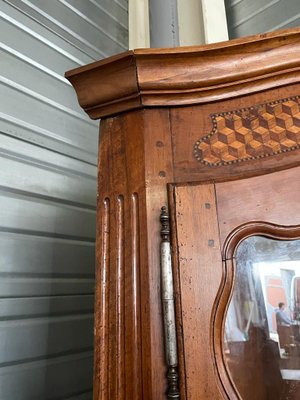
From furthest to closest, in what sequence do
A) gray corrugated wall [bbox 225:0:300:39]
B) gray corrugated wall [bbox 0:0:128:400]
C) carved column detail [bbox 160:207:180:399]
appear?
gray corrugated wall [bbox 225:0:300:39] → gray corrugated wall [bbox 0:0:128:400] → carved column detail [bbox 160:207:180:399]

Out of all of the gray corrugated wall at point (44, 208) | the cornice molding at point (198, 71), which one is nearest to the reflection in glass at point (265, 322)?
the cornice molding at point (198, 71)

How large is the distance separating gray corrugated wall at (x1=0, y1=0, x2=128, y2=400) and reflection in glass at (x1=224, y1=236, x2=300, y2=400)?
2.16ft

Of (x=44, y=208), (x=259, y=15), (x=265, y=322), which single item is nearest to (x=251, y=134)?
(x=265, y=322)

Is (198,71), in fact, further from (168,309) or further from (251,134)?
(168,309)

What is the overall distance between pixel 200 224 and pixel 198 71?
0.92ft

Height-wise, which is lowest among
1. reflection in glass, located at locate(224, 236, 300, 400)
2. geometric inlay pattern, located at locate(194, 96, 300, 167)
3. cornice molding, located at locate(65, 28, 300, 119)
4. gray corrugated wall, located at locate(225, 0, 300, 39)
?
reflection in glass, located at locate(224, 236, 300, 400)

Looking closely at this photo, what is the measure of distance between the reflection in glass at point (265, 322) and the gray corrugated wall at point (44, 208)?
0.66m

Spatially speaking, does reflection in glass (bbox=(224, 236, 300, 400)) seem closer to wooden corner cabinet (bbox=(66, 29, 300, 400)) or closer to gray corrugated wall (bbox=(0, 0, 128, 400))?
wooden corner cabinet (bbox=(66, 29, 300, 400))

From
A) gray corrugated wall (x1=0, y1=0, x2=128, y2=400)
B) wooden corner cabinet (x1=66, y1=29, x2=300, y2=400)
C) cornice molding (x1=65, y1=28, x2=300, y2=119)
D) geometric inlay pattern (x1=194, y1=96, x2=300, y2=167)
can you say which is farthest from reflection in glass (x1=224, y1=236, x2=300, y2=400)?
gray corrugated wall (x1=0, y1=0, x2=128, y2=400)

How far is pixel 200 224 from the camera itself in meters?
0.59

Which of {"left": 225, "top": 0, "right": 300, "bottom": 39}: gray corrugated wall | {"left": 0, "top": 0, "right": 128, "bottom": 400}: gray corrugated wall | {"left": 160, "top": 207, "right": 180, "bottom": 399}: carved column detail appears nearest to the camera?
{"left": 160, "top": 207, "right": 180, "bottom": 399}: carved column detail

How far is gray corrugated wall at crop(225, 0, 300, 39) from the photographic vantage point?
1.28 metres

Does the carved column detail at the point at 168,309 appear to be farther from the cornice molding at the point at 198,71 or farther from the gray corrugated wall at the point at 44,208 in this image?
the gray corrugated wall at the point at 44,208

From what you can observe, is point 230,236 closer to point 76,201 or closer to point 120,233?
point 120,233
